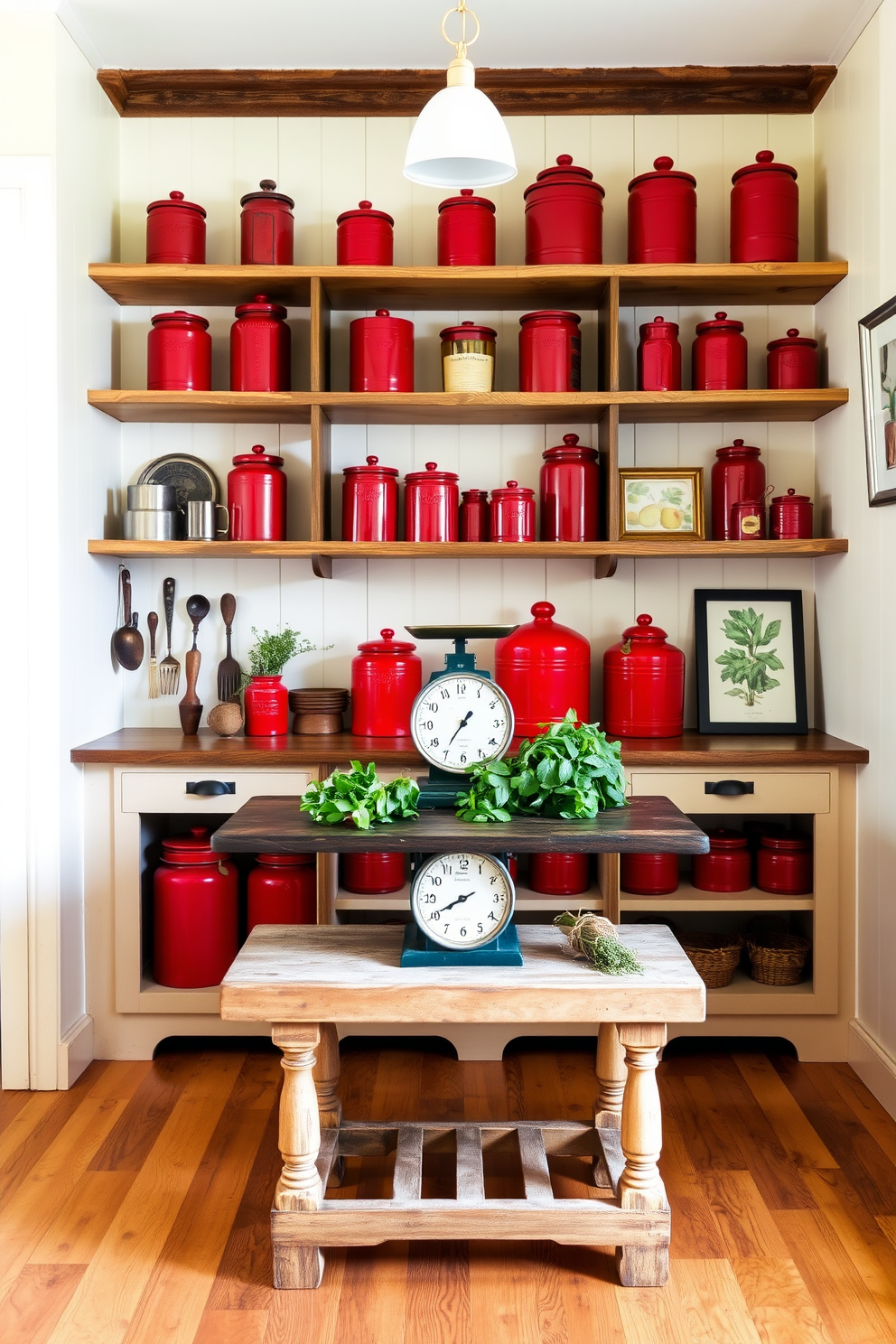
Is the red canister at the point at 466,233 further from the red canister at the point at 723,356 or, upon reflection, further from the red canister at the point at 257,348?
the red canister at the point at 723,356

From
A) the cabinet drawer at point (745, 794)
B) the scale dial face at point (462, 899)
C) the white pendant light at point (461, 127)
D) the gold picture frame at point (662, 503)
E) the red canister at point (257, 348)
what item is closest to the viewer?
the white pendant light at point (461, 127)

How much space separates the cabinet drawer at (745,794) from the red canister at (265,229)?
181 cm

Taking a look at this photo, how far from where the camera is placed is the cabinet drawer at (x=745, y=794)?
9.75 feet

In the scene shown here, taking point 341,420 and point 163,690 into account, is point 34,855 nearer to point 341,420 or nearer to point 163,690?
point 163,690

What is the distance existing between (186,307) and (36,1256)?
8.69ft

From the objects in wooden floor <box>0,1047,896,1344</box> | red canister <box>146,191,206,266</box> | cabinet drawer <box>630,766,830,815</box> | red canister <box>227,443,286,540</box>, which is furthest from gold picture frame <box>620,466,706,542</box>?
wooden floor <box>0,1047,896,1344</box>

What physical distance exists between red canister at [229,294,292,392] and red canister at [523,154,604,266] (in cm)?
77

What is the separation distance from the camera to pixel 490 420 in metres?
3.34

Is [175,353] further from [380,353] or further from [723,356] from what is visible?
[723,356]

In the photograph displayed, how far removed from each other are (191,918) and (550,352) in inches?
74.8

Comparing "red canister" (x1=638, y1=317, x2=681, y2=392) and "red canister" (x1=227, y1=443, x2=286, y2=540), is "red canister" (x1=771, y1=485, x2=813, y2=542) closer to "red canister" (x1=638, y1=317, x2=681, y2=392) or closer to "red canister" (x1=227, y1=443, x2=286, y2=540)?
"red canister" (x1=638, y1=317, x2=681, y2=392)

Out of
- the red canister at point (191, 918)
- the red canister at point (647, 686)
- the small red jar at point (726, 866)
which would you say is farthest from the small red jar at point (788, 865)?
the red canister at point (191, 918)

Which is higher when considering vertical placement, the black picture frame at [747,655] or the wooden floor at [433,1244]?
the black picture frame at [747,655]

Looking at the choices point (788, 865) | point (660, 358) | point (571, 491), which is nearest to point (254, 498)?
point (571, 491)
